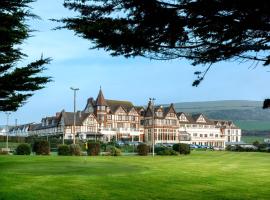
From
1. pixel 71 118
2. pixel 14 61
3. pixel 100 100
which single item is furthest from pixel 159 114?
pixel 14 61

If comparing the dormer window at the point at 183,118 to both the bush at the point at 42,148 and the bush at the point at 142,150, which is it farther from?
the bush at the point at 42,148

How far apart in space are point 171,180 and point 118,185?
319 cm

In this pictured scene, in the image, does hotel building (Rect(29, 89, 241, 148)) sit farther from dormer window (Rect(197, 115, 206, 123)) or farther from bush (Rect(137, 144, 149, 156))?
bush (Rect(137, 144, 149, 156))

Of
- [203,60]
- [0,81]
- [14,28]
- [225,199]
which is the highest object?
[14,28]

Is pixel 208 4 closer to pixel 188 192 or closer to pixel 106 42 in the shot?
pixel 106 42

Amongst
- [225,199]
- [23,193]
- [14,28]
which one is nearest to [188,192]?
[225,199]

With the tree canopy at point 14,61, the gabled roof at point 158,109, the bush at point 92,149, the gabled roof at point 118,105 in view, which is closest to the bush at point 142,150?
the bush at point 92,149

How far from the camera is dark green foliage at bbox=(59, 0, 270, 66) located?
7691mm

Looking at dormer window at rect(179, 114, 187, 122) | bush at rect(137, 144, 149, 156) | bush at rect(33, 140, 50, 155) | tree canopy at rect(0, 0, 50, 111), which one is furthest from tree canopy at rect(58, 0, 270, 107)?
dormer window at rect(179, 114, 187, 122)

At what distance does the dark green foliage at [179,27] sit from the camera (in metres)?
7.69

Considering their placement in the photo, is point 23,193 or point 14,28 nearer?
point 23,193

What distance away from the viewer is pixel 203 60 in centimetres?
A: 963

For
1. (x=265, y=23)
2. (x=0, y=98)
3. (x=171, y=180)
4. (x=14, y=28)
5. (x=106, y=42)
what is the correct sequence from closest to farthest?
(x=265, y=23) < (x=106, y=42) < (x=171, y=180) < (x=14, y=28) < (x=0, y=98)

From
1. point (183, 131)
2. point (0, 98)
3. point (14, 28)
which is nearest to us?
point (14, 28)
